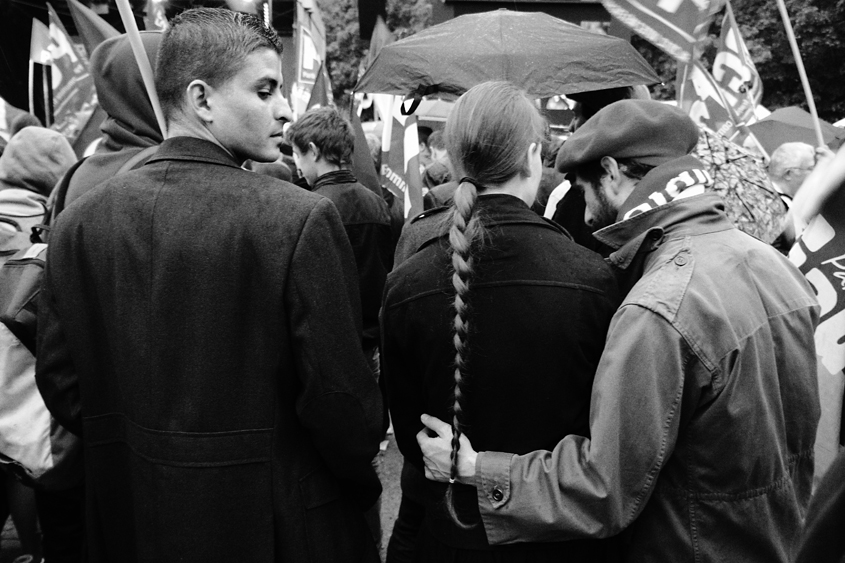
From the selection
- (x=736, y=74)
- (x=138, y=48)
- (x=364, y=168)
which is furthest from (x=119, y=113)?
(x=736, y=74)

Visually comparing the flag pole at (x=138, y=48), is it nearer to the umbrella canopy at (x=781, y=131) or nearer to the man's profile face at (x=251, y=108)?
the man's profile face at (x=251, y=108)

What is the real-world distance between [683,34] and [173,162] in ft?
9.83

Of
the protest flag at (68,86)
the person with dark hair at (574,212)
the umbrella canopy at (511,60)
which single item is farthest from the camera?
the protest flag at (68,86)

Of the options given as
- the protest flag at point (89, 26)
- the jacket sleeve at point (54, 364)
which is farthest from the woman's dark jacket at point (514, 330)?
the protest flag at point (89, 26)

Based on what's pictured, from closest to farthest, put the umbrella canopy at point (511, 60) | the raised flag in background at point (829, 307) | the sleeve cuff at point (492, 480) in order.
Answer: the sleeve cuff at point (492, 480)
the raised flag in background at point (829, 307)
the umbrella canopy at point (511, 60)

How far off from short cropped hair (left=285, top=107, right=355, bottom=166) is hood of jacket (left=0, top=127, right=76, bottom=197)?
146cm

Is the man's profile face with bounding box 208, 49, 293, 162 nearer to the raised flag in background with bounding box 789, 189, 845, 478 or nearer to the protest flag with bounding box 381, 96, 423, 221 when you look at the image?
the raised flag in background with bounding box 789, 189, 845, 478

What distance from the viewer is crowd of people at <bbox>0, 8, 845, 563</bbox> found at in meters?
1.83

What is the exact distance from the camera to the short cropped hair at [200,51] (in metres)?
1.87

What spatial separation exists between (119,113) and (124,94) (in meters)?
0.08

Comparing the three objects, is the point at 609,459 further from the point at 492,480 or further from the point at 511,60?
the point at 511,60

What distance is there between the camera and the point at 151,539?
190cm

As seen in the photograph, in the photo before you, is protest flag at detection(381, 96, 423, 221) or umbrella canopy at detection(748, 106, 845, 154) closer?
protest flag at detection(381, 96, 423, 221)

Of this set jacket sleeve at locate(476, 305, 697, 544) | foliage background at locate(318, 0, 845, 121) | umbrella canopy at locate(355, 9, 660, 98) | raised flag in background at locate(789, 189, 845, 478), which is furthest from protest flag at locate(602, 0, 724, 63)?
foliage background at locate(318, 0, 845, 121)
